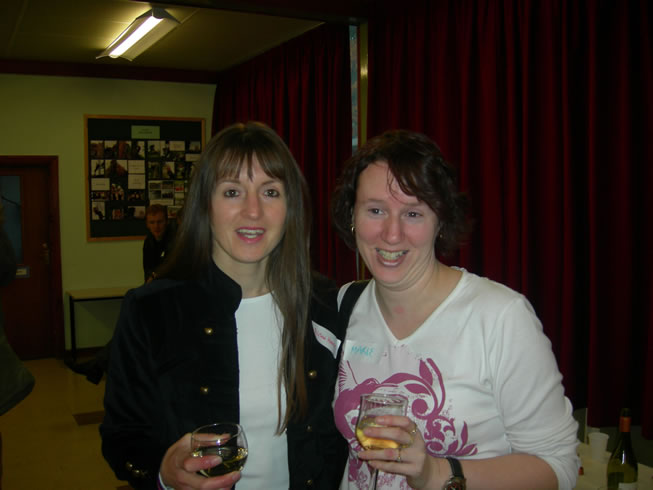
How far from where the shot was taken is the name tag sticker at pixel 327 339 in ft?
5.60

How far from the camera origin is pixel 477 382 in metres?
1.39

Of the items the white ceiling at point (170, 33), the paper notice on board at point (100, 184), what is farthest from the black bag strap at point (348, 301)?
the paper notice on board at point (100, 184)

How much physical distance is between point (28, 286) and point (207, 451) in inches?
255

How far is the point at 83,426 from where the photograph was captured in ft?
15.8

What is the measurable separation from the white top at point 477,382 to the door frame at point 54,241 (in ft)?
20.0

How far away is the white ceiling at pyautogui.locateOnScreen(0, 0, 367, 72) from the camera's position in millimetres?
3943

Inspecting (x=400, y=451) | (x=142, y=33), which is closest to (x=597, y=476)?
(x=400, y=451)

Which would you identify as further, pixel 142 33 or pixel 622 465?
pixel 142 33

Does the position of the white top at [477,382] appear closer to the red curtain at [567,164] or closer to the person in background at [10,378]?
the red curtain at [567,164]

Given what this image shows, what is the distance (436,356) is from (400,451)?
0.32m

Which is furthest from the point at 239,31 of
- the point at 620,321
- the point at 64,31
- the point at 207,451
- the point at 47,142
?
the point at 207,451

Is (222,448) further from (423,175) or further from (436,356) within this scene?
(423,175)

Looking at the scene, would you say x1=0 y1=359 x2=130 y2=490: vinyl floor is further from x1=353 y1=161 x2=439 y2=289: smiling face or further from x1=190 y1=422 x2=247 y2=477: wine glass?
x1=353 y1=161 x2=439 y2=289: smiling face

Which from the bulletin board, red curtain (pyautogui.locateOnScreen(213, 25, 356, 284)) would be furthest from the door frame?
red curtain (pyautogui.locateOnScreen(213, 25, 356, 284))
